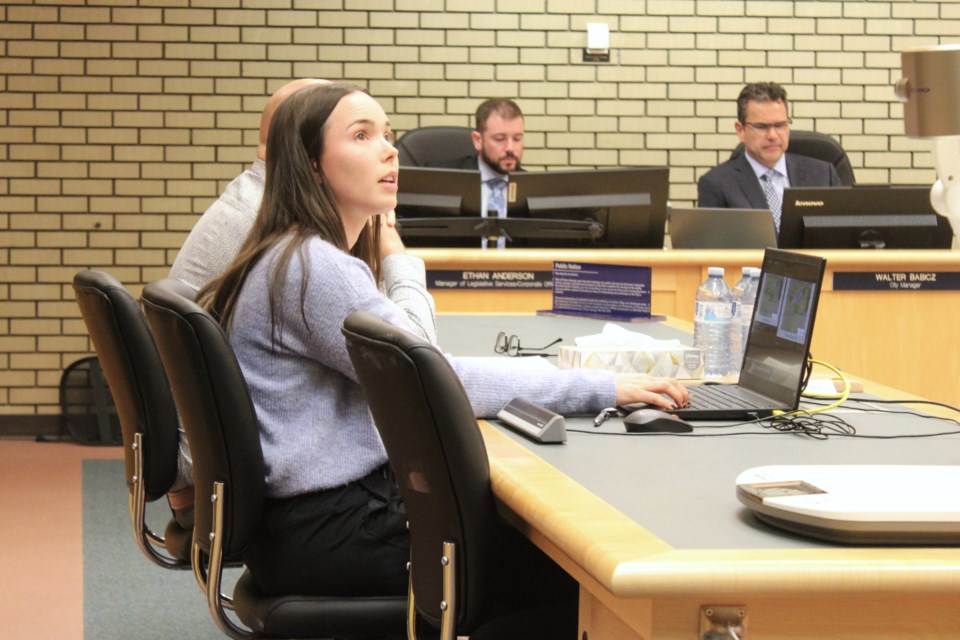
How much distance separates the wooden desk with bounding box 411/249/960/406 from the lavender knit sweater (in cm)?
232

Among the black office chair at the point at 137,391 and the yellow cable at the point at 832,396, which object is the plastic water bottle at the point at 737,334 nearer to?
the yellow cable at the point at 832,396

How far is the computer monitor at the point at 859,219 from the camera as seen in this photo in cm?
495

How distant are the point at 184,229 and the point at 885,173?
372cm

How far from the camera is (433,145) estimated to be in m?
6.21

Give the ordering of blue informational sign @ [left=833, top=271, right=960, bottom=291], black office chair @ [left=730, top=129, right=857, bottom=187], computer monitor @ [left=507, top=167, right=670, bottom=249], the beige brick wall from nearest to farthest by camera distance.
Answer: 1. blue informational sign @ [left=833, top=271, right=960, bottom=291]
2. computer monitor @ [left=507, top=167, right=670, bottom=249]
3. black office chair @ [left=730, top=129, right=857, bottom=187]
4. the beige brick wall

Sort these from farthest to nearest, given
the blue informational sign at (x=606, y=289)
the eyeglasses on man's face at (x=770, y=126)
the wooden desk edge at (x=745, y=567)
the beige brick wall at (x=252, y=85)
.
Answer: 1. the beige brick wall at (x=252, y=85)
2. the eyeglasses on man's face at (x=770, y=126)
3. the blue informational sign at (x=606, y=289)
4. the wooden desk edge at (x=745, y=567)

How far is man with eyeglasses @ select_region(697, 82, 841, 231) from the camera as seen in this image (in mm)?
6066

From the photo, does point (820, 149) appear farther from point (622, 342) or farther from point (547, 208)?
point (622, 342)

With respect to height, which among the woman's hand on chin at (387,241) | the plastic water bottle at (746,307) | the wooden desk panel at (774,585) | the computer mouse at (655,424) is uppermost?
the woman's hand on chin at (387,241)

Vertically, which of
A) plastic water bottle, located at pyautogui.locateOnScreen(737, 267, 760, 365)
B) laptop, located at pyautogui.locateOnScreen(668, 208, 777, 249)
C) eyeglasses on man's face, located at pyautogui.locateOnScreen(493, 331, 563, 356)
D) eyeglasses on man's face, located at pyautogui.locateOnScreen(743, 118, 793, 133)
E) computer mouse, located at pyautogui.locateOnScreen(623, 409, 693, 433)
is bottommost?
computer mouse, located at pyautogui.locateOnScreen(623, 409, 693, 433)

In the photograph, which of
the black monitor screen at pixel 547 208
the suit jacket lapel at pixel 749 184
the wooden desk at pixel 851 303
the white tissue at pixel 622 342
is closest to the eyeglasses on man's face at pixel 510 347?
the white tissue at pixel 622 342

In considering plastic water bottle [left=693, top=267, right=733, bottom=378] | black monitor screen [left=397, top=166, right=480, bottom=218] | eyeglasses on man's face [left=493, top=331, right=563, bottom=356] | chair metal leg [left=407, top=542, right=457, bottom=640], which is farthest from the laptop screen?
black monitor screen [left=397, top=166, right=480, bottom=218]

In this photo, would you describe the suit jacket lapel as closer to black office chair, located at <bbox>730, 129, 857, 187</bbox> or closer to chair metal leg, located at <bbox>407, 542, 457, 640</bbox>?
black office chair, located at <bbox>730, 129, 857, 187</bbox>

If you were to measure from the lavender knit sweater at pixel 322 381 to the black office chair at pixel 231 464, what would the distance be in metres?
0.06
